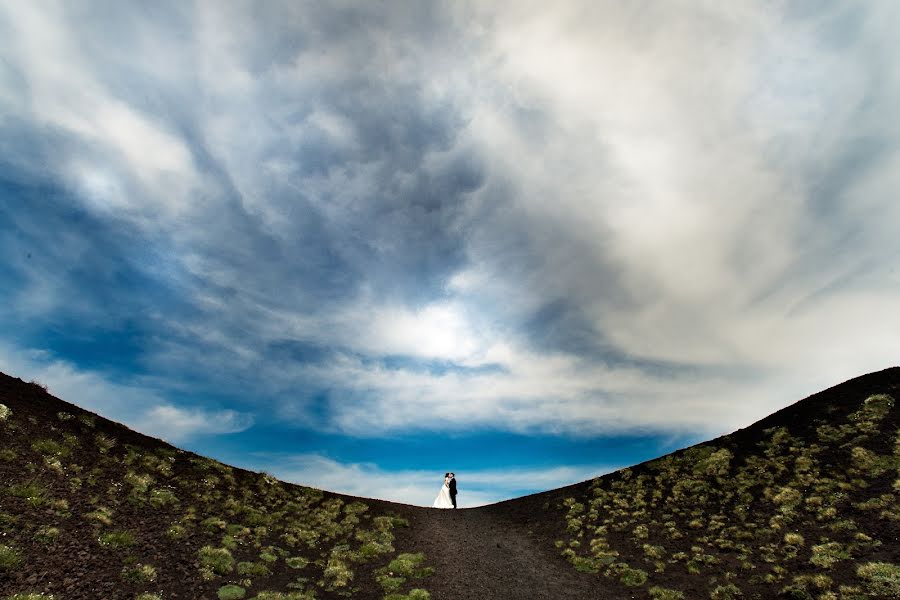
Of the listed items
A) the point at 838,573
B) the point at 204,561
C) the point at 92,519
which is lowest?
the point at 838,573

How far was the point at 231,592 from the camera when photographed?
23.2 metres

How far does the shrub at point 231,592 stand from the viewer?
22750 millimetres

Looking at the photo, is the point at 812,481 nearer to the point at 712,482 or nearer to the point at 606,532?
Answer: the point at 712,482

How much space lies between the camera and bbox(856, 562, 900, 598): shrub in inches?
804

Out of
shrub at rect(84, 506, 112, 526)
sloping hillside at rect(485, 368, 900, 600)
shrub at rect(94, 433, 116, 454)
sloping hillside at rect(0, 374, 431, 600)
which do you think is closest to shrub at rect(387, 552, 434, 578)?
sloping hillside at rect(0, 374, 431, 600)

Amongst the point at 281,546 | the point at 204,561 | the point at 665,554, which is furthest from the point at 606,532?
the point at 204,561

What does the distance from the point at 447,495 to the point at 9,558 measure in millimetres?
34184

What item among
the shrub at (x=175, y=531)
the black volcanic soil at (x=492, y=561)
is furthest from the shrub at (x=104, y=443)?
the black volcanic soil at (x=492, y=561)

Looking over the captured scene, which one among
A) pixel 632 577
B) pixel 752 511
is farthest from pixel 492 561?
pixel 752 511

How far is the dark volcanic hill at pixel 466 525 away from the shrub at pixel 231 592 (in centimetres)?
9

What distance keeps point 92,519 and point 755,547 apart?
35.2m

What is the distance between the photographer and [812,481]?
31953mm

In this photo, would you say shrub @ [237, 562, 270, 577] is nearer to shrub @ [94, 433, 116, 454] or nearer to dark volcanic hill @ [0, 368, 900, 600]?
dark volcanic hill @ [0, 368, 900, 600]

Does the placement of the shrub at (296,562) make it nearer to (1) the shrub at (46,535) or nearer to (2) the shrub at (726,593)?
(1) the shrub at (46,535)
